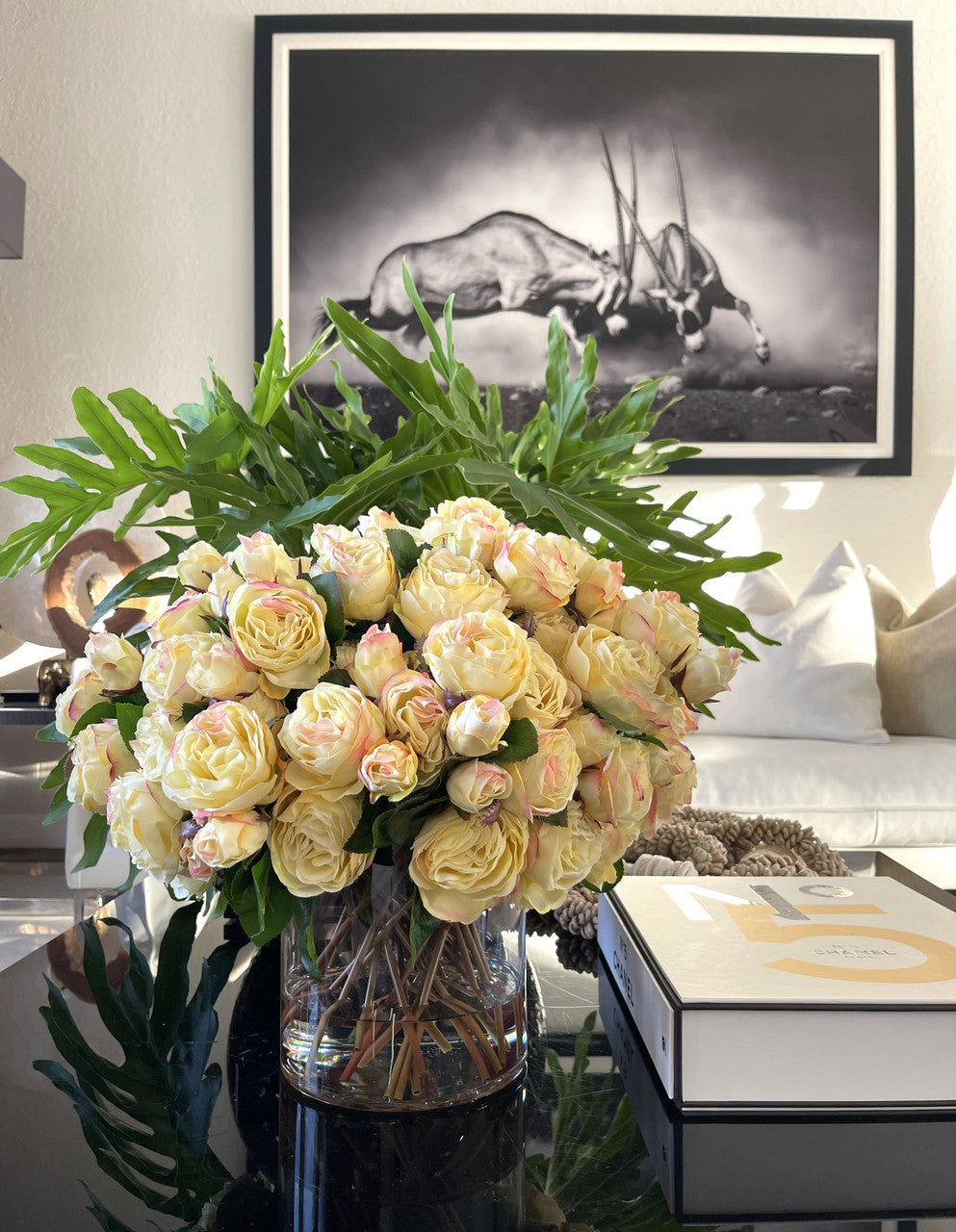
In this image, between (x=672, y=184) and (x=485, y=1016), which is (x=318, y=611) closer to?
(x=485, y=1016)

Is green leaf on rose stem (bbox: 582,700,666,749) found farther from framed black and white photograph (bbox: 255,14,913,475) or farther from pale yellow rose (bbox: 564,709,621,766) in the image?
framed black and white photograph (bbox: 255,14,913,475)

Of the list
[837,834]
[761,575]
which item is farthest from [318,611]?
[761,575]

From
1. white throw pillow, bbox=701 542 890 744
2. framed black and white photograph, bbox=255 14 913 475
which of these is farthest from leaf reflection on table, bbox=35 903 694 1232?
framed black and white photograph, bbox=255 14 913 475

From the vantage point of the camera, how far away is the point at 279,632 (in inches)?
17.2

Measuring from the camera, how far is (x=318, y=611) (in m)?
0.45

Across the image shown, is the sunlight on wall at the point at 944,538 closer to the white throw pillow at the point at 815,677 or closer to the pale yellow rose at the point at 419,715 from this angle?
the white throw pillow at the point at 815,677

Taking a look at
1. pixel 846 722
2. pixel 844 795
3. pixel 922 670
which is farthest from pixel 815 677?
pixel 844 795

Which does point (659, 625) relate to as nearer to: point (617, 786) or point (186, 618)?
point (617, 786)

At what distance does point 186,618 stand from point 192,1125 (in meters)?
0.25

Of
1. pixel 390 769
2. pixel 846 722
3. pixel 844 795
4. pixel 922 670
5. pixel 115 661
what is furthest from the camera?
pixel 922 670

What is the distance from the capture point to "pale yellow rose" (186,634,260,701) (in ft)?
1.45

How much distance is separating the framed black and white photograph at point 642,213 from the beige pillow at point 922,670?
0.56 metres

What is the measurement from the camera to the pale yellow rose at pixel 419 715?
43 centimetres

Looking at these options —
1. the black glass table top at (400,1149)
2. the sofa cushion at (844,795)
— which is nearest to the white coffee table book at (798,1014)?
the black glass table top at (400,1149)
